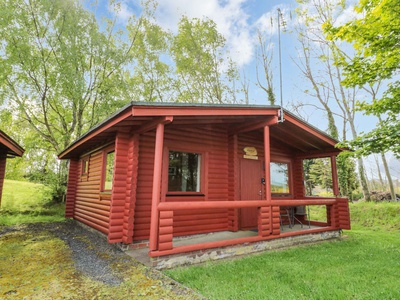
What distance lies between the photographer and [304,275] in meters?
3.66

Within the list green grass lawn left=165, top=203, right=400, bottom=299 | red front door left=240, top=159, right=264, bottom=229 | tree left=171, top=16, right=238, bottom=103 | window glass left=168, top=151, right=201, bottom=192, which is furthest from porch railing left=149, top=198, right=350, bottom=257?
tree left=171, top=16, right=238, bottom=103

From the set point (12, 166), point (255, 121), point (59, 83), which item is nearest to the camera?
point (255, 121)

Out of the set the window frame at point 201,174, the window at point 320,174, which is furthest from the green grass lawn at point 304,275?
the window at point 320,174

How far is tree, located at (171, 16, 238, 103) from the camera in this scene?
18031 mm

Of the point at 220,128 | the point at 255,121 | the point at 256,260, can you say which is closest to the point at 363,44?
the point at 255,121

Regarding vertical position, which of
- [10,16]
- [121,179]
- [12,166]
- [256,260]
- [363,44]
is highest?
[10,16]

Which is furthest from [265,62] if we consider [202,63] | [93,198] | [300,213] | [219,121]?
[93,198]

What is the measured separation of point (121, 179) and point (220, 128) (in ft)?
9.55

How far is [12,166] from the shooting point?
15125 mm

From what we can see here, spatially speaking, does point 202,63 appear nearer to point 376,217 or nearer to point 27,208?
point 27,208

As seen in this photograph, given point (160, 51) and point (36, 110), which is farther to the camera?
point (160, 51)

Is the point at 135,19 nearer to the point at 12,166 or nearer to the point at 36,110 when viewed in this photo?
the point at 36,110

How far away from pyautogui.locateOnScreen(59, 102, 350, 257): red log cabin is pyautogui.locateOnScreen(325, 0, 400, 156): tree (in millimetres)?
1316

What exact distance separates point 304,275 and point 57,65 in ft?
48.9
